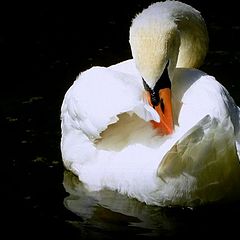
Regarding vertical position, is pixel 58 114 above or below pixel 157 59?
below

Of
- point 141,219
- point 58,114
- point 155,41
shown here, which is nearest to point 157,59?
point 155,41

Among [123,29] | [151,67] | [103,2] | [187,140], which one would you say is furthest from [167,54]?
[103,2]

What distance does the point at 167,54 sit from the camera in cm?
414

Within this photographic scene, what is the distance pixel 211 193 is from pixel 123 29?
406 cm

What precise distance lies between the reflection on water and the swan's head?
425mm

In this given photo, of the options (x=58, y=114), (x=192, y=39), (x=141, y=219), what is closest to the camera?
(x=141, y=219)

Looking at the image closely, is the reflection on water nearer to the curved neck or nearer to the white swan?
the white swan

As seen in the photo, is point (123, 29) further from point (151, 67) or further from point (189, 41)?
point (151, 67)

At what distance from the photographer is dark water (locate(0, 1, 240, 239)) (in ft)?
13.4

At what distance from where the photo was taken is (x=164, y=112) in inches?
161

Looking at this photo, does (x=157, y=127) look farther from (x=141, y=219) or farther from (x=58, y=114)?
(x=58, y=114)

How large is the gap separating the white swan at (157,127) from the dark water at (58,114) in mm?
128

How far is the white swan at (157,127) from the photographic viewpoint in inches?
150

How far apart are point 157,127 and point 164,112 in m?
0.13
